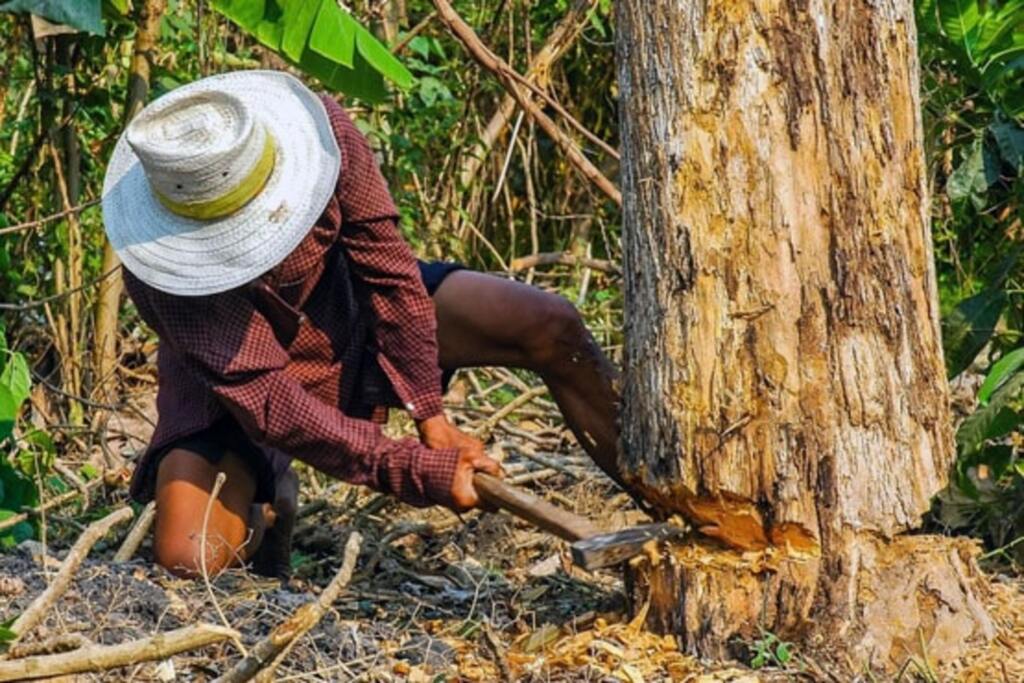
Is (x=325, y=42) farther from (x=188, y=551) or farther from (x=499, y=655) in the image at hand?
(x=499, y=655)

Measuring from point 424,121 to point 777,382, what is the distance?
4.15 meters

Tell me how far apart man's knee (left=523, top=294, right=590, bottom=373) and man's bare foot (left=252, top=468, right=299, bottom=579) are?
0.80 meters

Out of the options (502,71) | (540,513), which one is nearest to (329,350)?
(540,513)

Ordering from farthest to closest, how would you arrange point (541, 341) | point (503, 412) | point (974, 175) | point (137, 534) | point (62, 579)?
1. point (503, 412)
2. point (974, 175)
3. point (137, 534)
4. point (541, 341)
5. point (62, 579)

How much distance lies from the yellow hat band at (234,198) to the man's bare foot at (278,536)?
959mm

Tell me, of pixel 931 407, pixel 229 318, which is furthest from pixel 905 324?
pixel 229 318

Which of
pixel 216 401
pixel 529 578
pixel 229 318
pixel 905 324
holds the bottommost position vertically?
pixel 529 578

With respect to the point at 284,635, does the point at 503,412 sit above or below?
below

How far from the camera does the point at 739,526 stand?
3.39 metres

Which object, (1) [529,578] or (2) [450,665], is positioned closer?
(2) [450,665]

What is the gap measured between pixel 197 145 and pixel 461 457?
0.87 m

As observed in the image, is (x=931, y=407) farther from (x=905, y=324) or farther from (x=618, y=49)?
(x=618, y=49)

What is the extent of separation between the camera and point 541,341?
13.5 feet

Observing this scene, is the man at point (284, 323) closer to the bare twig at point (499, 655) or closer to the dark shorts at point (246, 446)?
the dark shorts at point (246, 446)
